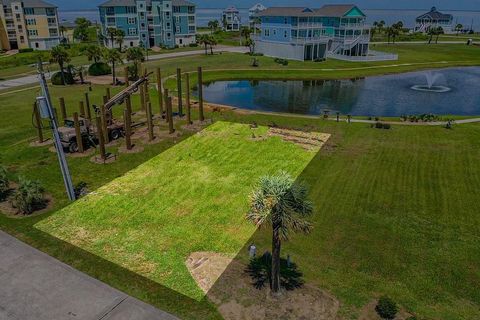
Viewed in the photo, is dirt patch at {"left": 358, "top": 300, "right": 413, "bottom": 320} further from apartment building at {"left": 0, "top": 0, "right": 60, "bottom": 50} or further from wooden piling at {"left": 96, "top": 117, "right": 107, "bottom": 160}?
apartment building at {"left": 0, "top": 0, "right": 60, "bottom": 50}

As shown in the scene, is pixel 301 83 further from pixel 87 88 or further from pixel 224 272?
pixel 224 272

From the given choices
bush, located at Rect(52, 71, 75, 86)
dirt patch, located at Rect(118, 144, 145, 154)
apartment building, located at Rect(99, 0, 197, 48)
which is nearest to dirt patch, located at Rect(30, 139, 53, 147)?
dirt patch, located at Rect(118, 144, 145, 154)

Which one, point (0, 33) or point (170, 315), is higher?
point (0, 33)

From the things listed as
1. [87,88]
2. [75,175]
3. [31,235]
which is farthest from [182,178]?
[87,88]

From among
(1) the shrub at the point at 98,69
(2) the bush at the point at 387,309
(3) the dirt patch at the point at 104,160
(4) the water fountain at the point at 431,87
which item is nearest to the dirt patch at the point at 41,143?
(3) the dirt patch at the point at 104,160

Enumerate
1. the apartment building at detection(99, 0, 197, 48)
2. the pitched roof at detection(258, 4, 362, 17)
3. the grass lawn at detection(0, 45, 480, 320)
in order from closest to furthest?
1. the grass lawn at detection(0, 45, 480, 320)
2. the pitched roof at detection(258, 4, 362, 17)
3. the apartment building at detection(99, 0, 197, 48)

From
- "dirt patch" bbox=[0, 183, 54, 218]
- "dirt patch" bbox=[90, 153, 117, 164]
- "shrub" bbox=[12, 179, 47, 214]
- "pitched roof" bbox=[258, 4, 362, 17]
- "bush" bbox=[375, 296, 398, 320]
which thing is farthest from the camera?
"pitched roof" bbox=[258, 4, 362, 17]
